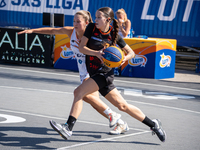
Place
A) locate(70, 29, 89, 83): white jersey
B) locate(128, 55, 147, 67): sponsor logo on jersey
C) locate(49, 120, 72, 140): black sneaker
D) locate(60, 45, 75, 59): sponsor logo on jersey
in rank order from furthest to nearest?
1. locate(60, 45, 75, 59): sponsor logo on jersey
2. locate(128, 55, 147, 67): sponsor logo on jersey
3. locate(70, 29, 89, 83): white jersey
4. locate(49, 120, 72, 140): black sneaker

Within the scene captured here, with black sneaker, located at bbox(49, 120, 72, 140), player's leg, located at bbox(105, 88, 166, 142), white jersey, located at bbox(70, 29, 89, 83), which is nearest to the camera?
black sneaker, located at bbox(49, 120, 72, 140)

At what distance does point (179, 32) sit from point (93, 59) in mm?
11698

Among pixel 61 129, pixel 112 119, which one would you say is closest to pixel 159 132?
pixel 112 119

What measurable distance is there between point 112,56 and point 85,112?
2757 mm

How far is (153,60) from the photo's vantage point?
12.9 metres

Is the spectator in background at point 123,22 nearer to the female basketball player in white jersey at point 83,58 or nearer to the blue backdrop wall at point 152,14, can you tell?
the blue backdrop wall at point 152,14

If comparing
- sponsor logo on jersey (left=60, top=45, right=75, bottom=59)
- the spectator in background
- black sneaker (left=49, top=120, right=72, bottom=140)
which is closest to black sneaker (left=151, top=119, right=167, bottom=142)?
black sneaker (left=49, top=120, right=72, bottom=140)

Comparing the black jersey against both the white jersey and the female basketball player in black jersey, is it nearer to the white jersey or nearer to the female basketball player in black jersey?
the female basketball player in black jersey

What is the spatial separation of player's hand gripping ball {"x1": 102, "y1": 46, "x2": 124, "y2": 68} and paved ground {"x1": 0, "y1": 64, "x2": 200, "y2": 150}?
1.26m

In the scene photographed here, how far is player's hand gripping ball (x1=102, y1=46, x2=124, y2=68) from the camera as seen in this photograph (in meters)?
5.37

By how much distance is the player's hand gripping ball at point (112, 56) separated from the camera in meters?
5.37

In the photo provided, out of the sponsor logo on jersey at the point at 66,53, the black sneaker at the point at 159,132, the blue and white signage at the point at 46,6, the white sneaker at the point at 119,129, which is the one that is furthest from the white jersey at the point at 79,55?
the blue and white signage at the point at 46,6

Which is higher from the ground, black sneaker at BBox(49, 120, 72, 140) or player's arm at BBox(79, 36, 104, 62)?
player's arm at BBox(79, 36, 104, 62)

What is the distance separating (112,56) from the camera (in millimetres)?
5363
